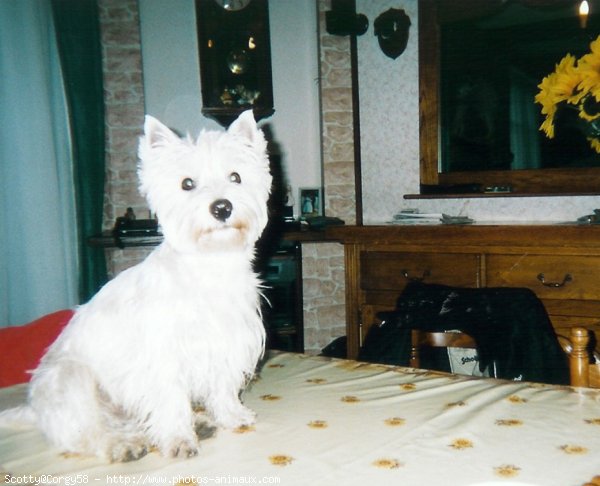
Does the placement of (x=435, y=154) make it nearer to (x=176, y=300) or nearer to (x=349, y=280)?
(x=349, y=280)

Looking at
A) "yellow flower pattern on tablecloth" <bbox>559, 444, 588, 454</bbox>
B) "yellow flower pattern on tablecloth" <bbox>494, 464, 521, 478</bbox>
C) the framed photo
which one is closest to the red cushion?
"yellow flower pattern on tablecloth" <bbox>494, 464, 521, 478</bbox>

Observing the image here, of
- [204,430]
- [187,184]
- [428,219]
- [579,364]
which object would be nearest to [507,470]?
[579,364]

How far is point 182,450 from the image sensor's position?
3.77 ft

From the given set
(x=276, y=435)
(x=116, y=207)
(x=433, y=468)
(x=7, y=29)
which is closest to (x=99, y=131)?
(x=116, y=207)

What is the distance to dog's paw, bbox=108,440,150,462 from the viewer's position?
1136mm

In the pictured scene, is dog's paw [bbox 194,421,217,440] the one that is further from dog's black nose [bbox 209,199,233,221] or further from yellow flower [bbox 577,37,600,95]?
yellow flower [bbox 577,37,600,95]

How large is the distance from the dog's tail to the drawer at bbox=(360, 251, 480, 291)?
2.36m

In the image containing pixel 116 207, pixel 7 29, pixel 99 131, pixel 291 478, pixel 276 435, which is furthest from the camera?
pixel 116 207

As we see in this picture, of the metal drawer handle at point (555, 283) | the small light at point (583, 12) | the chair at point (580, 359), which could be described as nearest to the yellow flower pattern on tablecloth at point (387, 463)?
the chair at point (580, 359)

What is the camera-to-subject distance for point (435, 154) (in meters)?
3.86

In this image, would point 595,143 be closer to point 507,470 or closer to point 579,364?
point 579,364

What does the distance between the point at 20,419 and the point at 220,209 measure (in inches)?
28.3

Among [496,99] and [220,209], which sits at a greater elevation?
[496,99]

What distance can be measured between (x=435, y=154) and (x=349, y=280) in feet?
3.94
